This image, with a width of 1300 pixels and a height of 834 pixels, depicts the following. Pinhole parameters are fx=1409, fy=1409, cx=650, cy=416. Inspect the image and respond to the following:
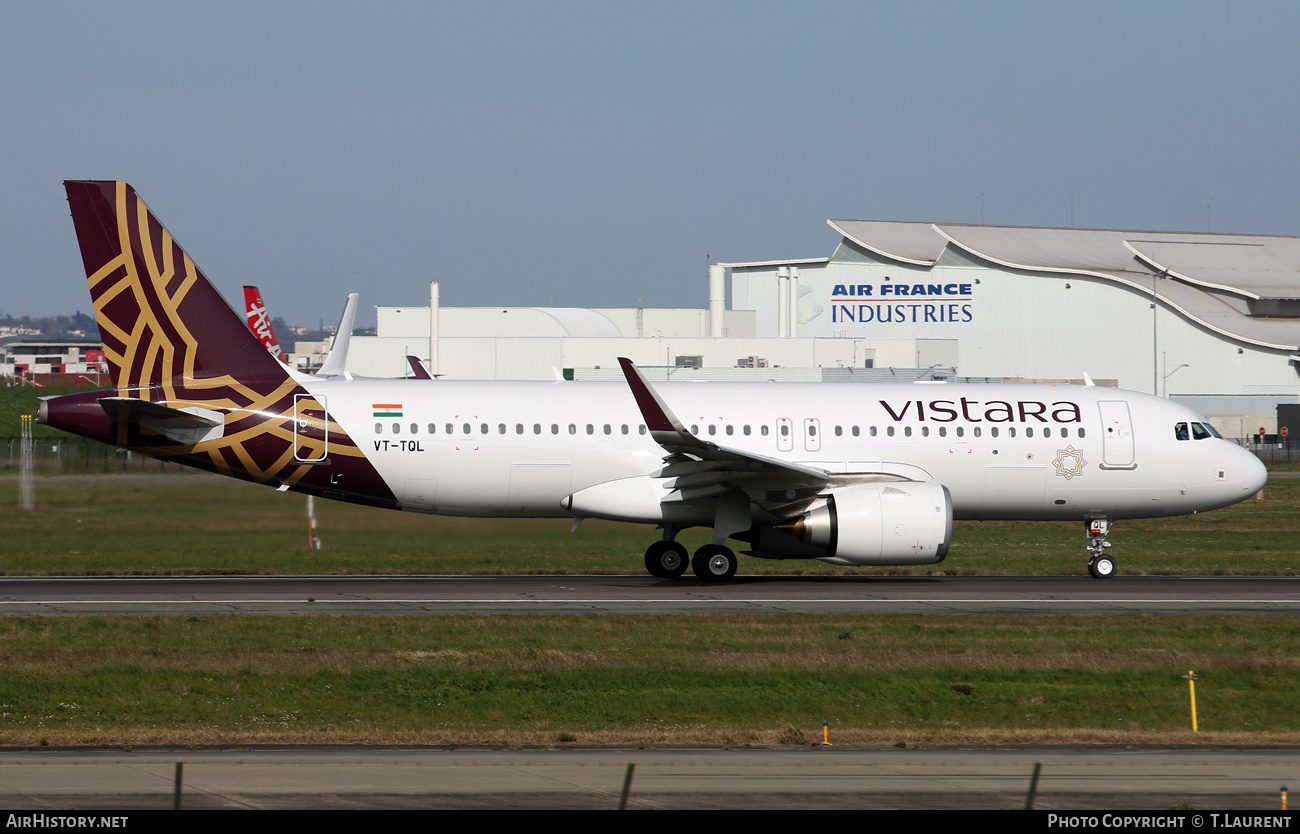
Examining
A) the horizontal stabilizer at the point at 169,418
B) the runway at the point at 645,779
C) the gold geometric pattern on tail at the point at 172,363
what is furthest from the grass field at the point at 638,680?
the gold geometric pattern on tail at the point at 172,363

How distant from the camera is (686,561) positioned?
93.0 feet

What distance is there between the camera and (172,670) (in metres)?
17.6

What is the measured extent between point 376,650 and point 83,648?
392 cm

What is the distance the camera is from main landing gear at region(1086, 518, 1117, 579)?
28.9m

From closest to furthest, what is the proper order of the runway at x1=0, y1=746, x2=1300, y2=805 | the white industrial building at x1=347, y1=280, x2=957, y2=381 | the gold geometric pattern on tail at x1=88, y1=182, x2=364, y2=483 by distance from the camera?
the runway at x1=0, y1=746, x2=1300, y2=805 → the gold geometric pattern on tail at x1=88, y1=182, x2=364, y2=483 → the white industrial building at x1=347, y1=280, x2=957, y2=381

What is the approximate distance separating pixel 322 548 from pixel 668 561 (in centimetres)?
703

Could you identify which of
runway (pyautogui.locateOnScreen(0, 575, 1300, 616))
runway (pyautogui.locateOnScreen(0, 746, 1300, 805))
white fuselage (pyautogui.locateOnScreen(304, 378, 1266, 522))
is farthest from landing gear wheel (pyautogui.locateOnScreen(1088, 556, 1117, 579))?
runway (pyautogui.locateOnScreen(0, 746, 1300, 805))

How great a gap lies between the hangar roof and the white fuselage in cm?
6197

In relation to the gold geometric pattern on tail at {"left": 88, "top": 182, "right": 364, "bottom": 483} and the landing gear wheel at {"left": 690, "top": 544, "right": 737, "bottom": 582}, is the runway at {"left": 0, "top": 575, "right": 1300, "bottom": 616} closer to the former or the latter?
the landing gear wheel at {"left": 690, "top": 544, "right": 737, "bottom": 582}

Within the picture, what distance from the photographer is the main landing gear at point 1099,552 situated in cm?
2892

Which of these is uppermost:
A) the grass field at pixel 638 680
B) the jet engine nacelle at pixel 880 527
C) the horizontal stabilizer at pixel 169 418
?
the horizontal stabilizer at pixel 169 418

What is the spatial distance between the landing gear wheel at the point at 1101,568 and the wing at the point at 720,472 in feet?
20.5

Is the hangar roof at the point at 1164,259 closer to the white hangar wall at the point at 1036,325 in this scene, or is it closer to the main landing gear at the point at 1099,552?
the white hangar wall at the point at 1036,325

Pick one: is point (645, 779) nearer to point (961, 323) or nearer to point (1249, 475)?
point (1249, 475)
